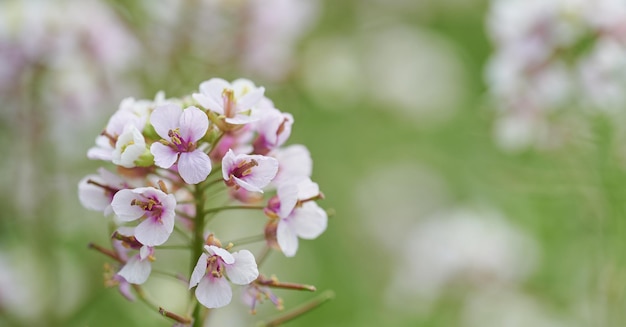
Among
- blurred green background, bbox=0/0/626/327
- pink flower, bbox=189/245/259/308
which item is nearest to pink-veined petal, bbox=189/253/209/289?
pink flower, bbox=189/245/259/308

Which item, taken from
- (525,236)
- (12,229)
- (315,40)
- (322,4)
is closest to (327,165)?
(315,40)

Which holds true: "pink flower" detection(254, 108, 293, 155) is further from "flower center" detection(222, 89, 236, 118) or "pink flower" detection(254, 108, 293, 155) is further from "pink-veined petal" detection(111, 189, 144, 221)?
"pink-veined petal" detection(111, 189, 144, 221)

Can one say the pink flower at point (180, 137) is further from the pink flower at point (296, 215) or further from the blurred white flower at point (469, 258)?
the blurred white flower at point (469, 258)

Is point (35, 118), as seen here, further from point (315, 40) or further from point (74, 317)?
point (315, 40)

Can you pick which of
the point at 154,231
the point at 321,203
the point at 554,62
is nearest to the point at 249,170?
the point at 154,231

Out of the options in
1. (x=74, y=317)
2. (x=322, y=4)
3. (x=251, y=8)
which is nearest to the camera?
(x=74, y=317)

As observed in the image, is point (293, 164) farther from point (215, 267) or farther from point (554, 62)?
point (554, 62)
